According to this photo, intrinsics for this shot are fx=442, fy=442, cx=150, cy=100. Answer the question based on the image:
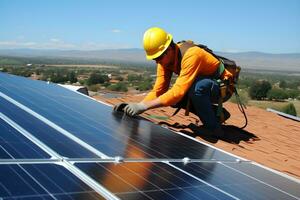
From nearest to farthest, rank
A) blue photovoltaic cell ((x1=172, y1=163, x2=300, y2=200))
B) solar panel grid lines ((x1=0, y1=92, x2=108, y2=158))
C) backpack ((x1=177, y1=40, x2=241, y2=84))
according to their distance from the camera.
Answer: blue photovoltaic cell ((x1=172, y1=163, x2=300, y2=200))
solar panel grid lines ((x1=0, y1=92, x2=108, y2=158))
backpack ((x1=177, y1=40, x2=241, y2=84))

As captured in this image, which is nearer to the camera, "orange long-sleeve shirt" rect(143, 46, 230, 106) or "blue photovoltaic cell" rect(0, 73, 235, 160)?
"blue photovoltaic cell" rect(0, 73, 235, 160)

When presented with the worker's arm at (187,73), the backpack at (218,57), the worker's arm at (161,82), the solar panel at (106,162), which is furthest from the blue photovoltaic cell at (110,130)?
the backpack at (218,57)

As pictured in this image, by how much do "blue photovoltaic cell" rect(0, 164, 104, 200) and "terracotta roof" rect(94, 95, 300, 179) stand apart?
409 cm

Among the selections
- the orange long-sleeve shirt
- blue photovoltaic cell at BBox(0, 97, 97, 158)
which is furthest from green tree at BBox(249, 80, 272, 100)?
blue photovoltaic cell at BBox(0, 97, 97, 158)

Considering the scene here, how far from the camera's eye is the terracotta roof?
7.32 m

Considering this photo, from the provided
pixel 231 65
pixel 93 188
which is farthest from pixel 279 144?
pixel 93 188

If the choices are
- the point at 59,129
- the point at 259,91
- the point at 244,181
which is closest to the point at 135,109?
the point at 59,129

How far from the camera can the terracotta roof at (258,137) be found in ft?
24.0

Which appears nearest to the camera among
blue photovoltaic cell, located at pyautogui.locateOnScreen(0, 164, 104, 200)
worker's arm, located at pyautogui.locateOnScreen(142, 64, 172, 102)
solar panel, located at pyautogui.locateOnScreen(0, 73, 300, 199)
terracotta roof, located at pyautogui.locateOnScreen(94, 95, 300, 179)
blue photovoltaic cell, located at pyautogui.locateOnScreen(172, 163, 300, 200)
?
blue photovoltaic cell, located at pyautogui.locateOnScreen(0, 164, 104, 200)

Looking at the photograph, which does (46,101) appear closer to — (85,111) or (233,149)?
(85,111)

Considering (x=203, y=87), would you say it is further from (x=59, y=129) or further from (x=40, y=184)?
(x=40, y=184)

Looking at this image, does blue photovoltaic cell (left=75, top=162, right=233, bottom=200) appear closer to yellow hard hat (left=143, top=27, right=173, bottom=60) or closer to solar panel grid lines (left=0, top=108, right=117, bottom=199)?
solar panel grid lines (left=0, top=108, right=117, bottom=199)

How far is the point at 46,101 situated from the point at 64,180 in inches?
156

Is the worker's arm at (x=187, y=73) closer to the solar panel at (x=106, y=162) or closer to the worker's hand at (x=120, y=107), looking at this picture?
the solar panel at (x=106, y=162)
